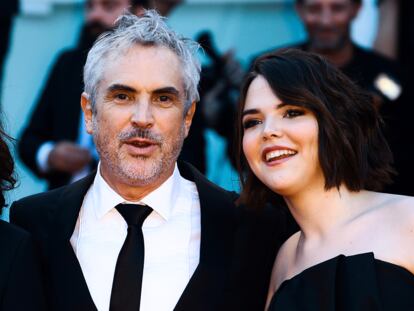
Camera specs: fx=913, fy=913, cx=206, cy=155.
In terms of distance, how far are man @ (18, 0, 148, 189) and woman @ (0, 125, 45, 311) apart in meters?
1.45

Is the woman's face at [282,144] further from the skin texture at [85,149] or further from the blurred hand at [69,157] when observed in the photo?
the blurred hand at [69,157]

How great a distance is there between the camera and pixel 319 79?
3166mm

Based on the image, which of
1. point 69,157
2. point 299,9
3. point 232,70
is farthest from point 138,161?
point 299,9

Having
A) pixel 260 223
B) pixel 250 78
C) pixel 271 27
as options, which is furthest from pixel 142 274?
pixel 271 27

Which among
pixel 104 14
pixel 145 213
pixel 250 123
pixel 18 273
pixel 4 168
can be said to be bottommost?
pixel 18 273

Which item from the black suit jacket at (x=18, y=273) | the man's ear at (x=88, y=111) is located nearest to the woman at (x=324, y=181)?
the man's ear at (x=88, y=111)

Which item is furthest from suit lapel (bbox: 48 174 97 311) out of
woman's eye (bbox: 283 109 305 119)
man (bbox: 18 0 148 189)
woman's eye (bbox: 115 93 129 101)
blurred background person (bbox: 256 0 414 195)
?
blurred background person (bbox: 256 0 414 195)

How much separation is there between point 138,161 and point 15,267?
59 centimetres

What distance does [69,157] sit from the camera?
433 cm

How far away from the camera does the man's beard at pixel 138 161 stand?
10.3 ft

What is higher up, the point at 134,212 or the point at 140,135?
the point at 140,135

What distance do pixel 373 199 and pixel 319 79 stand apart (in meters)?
0.45

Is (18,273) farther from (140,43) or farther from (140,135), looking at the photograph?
(140,43)

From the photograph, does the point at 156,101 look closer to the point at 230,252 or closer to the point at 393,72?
the point at 230,252
